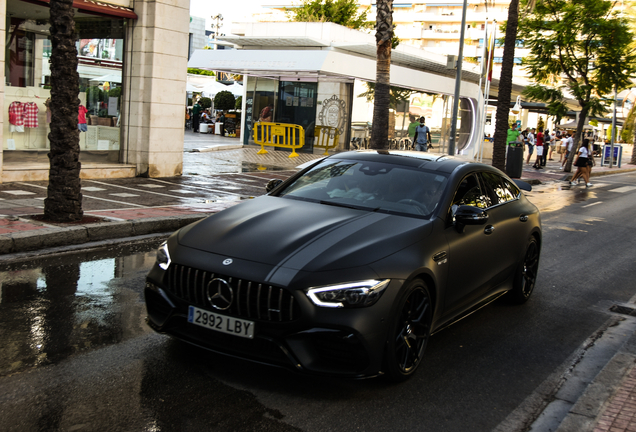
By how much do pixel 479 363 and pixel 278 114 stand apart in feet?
79.0

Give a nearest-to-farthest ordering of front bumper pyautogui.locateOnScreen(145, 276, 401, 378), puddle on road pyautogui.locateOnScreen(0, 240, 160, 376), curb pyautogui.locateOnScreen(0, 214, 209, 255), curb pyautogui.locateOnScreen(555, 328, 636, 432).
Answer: front bumper pyautogui.locateOnScreen(145, 276, 401, 378) → curb pyautogui.locateOnScreen(555, 328, 636, 432) → puddle on road pyautogui.locateOnScreen(0, 240, 160, 376) → curb pyautogui.locateOnScreen(0, 214, 209, 255)

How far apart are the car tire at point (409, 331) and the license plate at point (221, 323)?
896 mm

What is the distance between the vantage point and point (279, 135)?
2522 cm

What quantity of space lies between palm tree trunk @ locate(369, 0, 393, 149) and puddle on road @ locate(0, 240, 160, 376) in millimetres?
10938

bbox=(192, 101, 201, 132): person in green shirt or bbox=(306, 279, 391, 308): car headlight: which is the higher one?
bbox=(192, 101, 201, 132): person in green shirt

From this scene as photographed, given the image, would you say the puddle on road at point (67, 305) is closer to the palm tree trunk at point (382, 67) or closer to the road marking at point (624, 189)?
the palm tree trunk at point (382, 67)

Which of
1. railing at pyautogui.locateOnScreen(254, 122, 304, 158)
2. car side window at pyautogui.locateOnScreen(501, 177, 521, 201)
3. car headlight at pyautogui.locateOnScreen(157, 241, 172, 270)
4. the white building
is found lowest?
car headlight at pyautogui.locateOnScreen(157, 241, 172, 270)

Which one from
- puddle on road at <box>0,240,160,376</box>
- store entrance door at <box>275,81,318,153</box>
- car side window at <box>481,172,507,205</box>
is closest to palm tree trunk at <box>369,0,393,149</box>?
store entrance door at <box>275,81,318,153</box>

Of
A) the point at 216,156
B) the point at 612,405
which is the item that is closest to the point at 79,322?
the point at 612,405

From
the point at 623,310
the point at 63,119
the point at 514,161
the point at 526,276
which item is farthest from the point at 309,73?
the point at 623,310

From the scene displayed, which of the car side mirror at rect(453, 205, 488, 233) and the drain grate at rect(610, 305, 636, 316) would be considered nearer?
the car side mirror at rect(453, 205, 488, 233)

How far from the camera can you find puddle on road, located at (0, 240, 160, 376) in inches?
180

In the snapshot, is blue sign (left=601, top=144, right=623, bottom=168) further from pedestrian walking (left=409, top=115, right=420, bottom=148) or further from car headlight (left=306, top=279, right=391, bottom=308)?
car headlight (left=306, top=279, right=391, bottom=308)

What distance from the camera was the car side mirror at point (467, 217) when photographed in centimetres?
496
